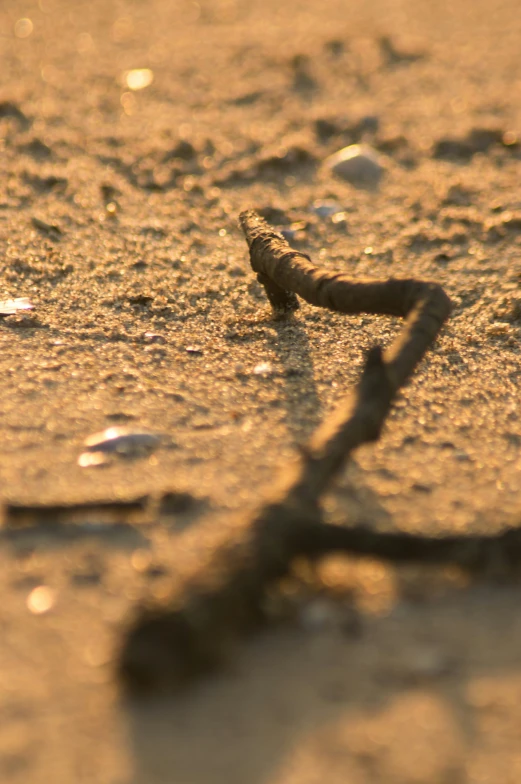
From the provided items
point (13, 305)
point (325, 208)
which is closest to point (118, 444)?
point (13, 305)

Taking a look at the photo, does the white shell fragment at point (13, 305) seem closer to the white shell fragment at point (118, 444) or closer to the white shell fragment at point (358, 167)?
the white shell fragment at point (118, 444)

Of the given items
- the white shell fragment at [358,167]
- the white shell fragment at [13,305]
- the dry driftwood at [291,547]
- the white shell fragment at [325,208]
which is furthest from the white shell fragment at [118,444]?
the white shell fragment at [358,167]

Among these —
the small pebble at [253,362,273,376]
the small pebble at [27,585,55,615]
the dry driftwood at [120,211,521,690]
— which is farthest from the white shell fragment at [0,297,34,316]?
the small pebble at [27,585,55,615]

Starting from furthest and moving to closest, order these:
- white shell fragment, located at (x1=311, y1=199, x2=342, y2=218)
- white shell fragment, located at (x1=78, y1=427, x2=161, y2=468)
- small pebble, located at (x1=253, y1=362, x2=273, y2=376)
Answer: white shell fragment, located at (x1=311, y1=199, x2=342, y2=218) → small pebble, located at (x1=253, y1=362, x2=273, y2=376) → white shell fragment, located at (x1=78, y1=427, x2=161, y2=468)

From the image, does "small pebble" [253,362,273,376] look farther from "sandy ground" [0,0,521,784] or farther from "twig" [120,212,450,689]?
"twig" [120,212,450,689]

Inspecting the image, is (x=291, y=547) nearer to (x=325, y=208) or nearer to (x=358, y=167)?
(x=325, y=208)

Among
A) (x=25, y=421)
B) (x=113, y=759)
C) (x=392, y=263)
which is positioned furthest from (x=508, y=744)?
(x=392, y=263)

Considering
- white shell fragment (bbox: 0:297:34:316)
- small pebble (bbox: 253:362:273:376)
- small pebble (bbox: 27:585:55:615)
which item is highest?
white shell fragment (bbox: 0:297:34:316)
